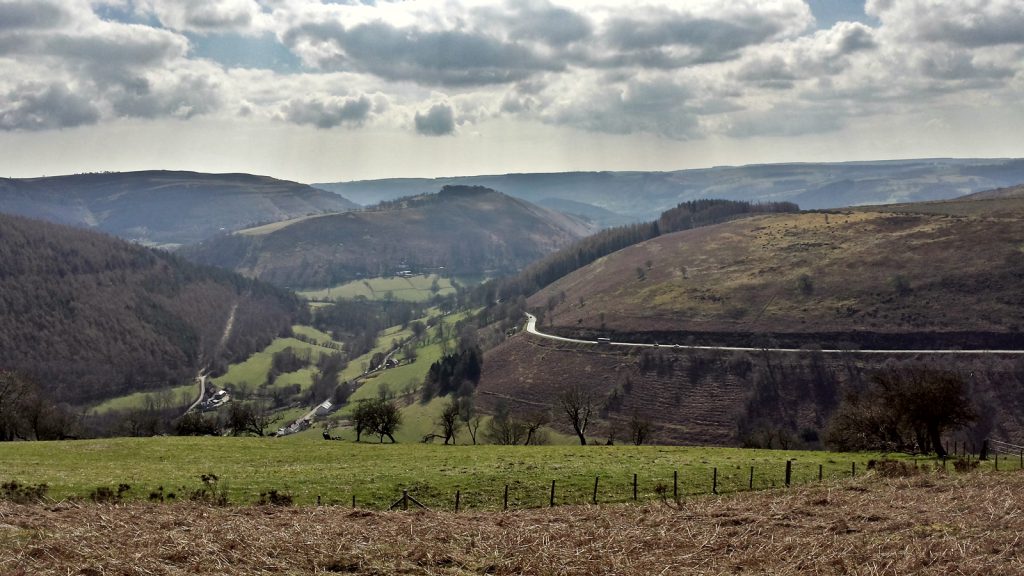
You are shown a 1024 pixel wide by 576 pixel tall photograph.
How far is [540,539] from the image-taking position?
22.9m

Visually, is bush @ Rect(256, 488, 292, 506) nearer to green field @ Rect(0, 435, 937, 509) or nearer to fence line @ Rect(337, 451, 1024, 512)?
green field @ Rect(0, 435, 937, 509)

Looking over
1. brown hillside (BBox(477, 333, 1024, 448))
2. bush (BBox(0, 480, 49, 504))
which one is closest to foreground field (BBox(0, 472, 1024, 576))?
bush (BBox(0, 480, 49, 504))

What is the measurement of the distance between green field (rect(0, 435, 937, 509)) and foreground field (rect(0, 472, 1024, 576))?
7669 millimetres

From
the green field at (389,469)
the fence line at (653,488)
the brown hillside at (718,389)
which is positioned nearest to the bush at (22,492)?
the green field at (389,469)

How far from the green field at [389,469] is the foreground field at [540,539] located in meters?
7.67

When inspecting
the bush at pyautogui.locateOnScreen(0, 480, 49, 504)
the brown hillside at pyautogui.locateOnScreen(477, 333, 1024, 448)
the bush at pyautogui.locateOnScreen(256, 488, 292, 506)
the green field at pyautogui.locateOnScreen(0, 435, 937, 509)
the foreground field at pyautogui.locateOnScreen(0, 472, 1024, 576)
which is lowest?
the brown hillside at pyautogui.locateOnScreen(477, 333, 1024, 448)

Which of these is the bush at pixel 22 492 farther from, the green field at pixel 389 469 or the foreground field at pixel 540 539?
the foreground field at pixel 540 539

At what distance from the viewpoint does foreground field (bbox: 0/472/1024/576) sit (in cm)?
1875

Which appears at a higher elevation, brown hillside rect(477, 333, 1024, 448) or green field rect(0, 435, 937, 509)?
green field rect(0, 435, 937, 509)

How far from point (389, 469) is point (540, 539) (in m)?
24.9

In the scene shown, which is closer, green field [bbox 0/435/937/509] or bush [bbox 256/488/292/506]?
bush [bbox 256/488/292/506]

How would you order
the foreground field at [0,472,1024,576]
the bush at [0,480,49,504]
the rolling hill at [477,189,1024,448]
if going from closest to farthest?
the foreground field at [0,472,1024,576] < the bush at [0,480,49,504] < the rolling hill at [477,189,1024,448]

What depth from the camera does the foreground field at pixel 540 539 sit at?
1875 cm

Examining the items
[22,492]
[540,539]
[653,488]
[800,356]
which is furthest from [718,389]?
[22,492]
